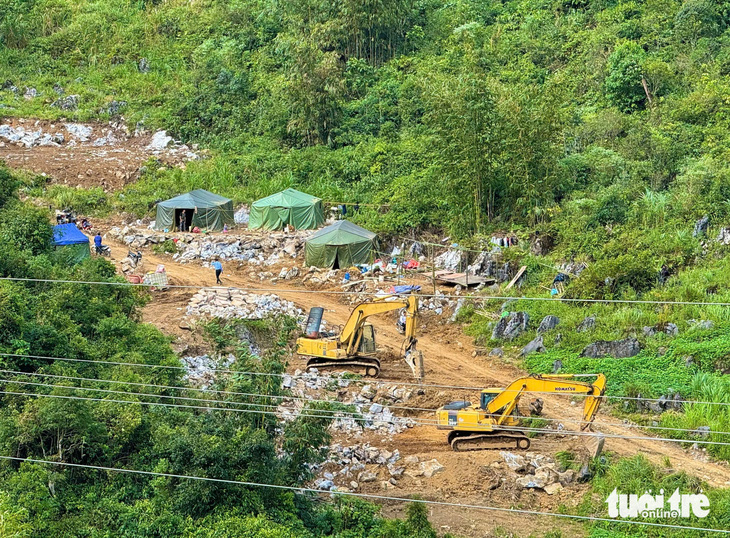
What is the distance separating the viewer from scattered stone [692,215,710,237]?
25938mm

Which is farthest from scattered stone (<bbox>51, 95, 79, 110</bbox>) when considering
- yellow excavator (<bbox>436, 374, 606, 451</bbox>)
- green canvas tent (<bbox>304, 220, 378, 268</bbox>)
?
yellow excavator (<bbox>436, 374, 606, 451</bbox>)

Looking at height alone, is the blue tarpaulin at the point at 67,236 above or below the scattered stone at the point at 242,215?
above

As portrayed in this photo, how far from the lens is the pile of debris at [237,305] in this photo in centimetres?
2494

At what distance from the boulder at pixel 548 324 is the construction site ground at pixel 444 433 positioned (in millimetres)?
1182

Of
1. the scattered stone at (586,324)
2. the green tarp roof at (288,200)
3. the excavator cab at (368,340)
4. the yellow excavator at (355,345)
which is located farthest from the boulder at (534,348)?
the green tarp roof at (288,200)

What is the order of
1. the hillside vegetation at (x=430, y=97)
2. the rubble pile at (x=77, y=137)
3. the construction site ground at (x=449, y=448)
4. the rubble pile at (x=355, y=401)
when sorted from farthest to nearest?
1. the rubble pile at (x=77, y=137)
2. the hillside vegetation at (x=430, y=97)
3. the rubble pile at (x=355, y=401)
4. the construction site ground at (x=449, y=448)

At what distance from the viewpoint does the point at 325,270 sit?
29938 mm

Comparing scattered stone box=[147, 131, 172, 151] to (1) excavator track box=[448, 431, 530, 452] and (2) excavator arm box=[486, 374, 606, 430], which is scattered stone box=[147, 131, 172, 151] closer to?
(1) excavator track box=[448, 431, 530, 452]

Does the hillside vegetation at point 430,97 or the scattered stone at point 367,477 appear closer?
the scattered stone at point 367,477

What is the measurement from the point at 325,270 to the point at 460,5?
70.4 ft

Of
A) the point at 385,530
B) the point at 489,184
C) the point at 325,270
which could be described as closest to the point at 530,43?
the point at 489,184

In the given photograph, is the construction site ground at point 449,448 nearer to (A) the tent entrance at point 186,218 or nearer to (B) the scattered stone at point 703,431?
(B) the scattered stone at point 703,431

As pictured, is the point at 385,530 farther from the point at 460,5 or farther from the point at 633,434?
the point at 460,5

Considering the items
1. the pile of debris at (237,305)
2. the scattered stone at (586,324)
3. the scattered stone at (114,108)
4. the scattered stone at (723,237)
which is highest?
the scattered stone at (114,108)
